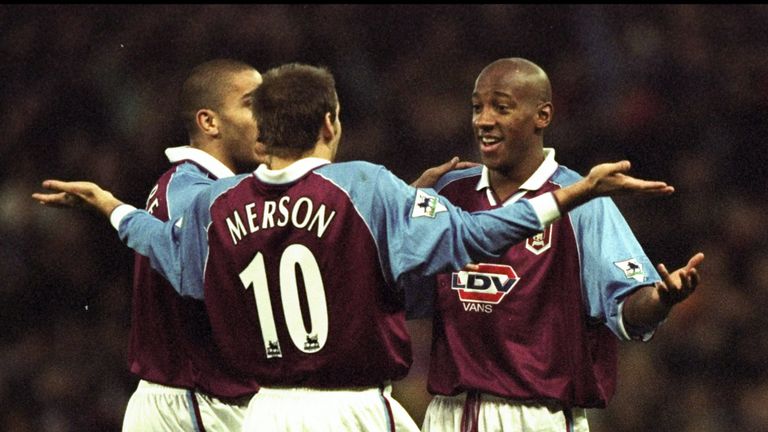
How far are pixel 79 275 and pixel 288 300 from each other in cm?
525

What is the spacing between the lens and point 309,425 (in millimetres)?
3957

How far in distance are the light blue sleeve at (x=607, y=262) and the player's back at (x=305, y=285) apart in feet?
2.40

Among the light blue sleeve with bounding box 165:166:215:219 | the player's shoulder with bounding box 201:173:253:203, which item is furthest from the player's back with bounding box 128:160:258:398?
the player's shoulder with bounding box 201:173:253:203

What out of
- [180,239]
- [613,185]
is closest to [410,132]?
[180,239]

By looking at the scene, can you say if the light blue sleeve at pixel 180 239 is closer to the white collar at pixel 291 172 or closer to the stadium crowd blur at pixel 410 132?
the white collar at pixel 291 172

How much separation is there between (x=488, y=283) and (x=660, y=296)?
604 millimetres

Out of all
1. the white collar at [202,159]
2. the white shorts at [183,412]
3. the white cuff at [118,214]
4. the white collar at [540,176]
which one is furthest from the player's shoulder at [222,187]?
the white collar at [540,176]

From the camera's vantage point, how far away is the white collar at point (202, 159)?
15.7 ft

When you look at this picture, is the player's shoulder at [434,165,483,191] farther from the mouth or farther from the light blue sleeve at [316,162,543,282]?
the light blue sleeve at [316,162,543,282]

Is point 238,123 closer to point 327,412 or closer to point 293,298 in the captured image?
point 293,298

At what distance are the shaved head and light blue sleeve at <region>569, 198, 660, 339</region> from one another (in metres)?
0.46

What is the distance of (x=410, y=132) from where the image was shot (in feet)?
29.1

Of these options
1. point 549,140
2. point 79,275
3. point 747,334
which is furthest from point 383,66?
point 747,334

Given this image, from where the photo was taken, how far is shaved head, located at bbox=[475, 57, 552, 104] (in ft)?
15.2
